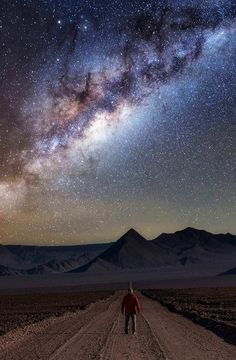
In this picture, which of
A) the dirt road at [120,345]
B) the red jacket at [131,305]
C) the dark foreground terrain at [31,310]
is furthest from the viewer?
the dark foreground terrain at [31,310]

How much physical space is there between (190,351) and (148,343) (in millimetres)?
2754

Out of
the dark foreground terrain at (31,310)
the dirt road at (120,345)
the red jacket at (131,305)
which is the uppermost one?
the dark foreground terrain at (31,310)

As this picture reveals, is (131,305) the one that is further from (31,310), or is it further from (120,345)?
(31,310)

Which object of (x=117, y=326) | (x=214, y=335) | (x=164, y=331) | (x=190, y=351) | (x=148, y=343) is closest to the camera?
(x=190, y=351)

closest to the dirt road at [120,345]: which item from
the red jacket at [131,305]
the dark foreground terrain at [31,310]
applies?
the red jacket at [131,305]

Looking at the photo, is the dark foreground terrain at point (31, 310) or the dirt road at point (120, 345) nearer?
the dirt road at point (120, 345)

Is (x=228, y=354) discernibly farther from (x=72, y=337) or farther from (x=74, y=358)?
(x=72, y=337)

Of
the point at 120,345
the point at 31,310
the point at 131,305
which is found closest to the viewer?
the point at 120,345

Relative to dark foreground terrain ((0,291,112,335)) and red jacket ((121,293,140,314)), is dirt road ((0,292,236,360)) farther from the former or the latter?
dark foreground terrain ((0,291,112,335))

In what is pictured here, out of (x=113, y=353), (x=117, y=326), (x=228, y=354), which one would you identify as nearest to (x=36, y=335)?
(x=117, y=326)

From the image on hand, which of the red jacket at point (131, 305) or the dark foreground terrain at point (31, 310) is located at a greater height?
the dark foreground terrain at point (31, 310)

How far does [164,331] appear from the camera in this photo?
87.9 ft

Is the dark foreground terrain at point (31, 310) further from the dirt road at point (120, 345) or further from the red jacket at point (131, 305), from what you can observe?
the red jacket at point (131, 305)

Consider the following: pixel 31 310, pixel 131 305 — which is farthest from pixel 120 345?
pixel 31 310
